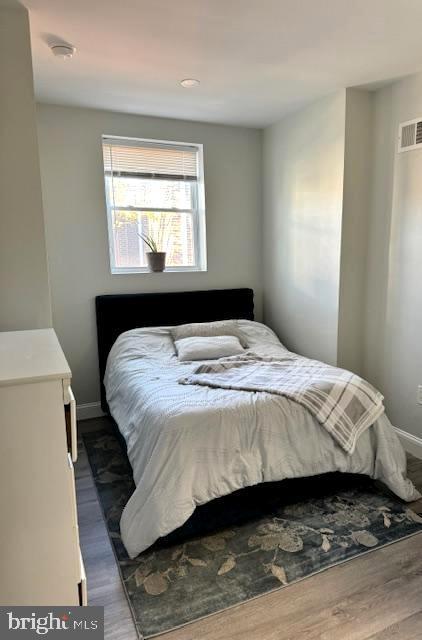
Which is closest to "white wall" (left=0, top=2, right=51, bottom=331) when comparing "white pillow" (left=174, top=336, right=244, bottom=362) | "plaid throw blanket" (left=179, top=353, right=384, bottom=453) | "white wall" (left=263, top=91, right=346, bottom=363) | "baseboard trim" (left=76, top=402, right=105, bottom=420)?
"plaid throw blanket" (left=179, top=353, right=384, bottom=453)

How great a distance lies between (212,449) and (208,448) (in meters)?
0.02

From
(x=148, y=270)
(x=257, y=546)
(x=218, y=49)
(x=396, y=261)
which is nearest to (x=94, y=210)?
(x=148, y=270)

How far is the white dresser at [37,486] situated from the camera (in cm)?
123

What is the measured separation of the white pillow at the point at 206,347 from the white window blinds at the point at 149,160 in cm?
151

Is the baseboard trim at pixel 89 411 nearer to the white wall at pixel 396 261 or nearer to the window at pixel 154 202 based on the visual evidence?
the window at pixel 154 202

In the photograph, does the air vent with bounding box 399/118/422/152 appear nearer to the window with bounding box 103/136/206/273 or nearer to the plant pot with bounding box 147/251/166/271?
the window with bounding box 103/136/206/273

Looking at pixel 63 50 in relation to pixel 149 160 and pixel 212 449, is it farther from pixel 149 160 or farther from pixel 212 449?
pixel 212 449

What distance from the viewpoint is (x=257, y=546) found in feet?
6.36

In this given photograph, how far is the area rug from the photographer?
1652 millimetres

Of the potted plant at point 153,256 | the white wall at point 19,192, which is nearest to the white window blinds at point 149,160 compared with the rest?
the potted plant at point 153,256

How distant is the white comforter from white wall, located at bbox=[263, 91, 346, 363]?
1.15 meters

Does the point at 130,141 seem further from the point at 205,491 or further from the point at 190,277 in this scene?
the point at 205,491

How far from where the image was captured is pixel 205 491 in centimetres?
189

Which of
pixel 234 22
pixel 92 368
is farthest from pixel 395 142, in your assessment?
pixel 92 368
